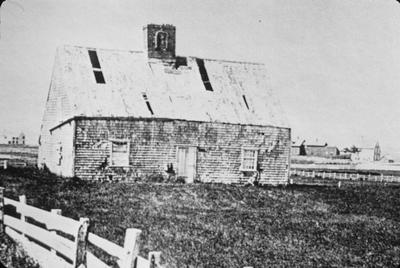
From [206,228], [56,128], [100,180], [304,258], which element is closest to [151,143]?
[100,180]

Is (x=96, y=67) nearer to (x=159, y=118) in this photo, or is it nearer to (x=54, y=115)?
(x=54, y=115)

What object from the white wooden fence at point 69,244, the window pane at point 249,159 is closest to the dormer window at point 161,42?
the window pane at point 249,159

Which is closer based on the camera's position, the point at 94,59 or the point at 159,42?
the point at 94,59

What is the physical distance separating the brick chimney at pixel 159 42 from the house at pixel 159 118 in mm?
43

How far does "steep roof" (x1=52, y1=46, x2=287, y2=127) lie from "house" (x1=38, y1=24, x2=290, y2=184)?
42 millimetres

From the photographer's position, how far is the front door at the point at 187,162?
71.8 feet

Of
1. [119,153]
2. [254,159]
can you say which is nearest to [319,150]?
[254,159]

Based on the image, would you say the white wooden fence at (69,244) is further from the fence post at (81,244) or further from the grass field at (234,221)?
the grass field at (234,221)

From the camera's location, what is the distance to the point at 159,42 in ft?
76.7

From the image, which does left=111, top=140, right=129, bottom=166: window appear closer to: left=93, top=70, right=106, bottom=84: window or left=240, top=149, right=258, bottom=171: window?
left=93, top=70, right=106, bottom=84: window

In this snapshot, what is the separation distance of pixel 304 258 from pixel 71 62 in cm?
1491

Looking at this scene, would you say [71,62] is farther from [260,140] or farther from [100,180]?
[260,140]

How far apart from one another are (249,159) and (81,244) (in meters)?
16.9

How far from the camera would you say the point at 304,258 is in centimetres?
920
